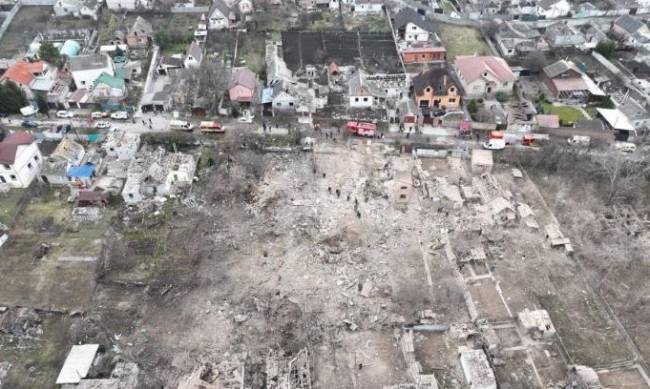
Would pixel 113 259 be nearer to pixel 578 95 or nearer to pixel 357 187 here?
pixel 357 187

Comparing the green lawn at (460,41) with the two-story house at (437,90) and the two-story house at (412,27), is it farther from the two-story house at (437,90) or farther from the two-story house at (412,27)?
the two-story house at (437,90)

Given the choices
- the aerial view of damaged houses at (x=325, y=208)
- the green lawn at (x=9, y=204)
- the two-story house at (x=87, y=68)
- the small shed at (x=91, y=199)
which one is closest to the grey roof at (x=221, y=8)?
the aerial view of damaged houses at (x=325, y=208)

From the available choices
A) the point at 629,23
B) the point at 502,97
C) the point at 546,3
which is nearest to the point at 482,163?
the point at 502,97

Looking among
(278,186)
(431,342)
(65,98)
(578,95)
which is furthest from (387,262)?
(65,98)

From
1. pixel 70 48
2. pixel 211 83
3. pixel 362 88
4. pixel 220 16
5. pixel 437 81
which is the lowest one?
pixel 70 48

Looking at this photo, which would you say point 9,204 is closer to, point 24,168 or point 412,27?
point 24,168

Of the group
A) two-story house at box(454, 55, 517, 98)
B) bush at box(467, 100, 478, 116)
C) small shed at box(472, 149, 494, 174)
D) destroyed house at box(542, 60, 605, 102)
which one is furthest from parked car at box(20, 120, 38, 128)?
destroyed house at box(542, 60, 605, 102)
